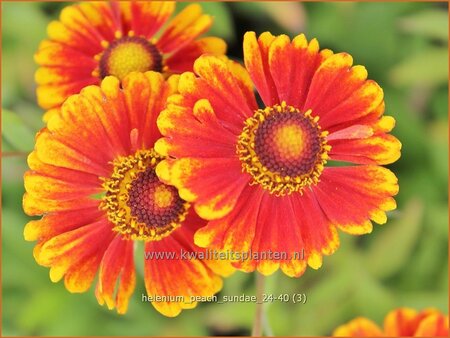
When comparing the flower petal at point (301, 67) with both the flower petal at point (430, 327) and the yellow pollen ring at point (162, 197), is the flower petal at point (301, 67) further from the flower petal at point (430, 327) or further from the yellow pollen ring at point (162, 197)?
the flower petal at point (430, 327)

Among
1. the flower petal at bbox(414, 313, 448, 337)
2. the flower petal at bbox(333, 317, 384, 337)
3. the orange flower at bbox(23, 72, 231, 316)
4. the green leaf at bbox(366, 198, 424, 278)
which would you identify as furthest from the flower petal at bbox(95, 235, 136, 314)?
the green leaf at bbox(366, 198, 424, 278)

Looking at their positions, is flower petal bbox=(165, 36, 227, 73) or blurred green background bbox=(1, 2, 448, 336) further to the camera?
blurred green background bbox=(1, 2, 448, 336)

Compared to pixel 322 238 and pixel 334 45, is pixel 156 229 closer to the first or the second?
pixel 322 238

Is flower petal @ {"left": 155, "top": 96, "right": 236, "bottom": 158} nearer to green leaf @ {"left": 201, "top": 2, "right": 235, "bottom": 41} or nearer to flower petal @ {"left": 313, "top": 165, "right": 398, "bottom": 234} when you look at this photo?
flower petal @ {"left": 313, "top": 165, "right": 398, "bottom": 234}

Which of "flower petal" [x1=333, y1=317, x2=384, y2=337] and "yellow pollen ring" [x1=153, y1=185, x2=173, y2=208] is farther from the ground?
"yellow pollen ring" [x1=153, y1=185, x2=173, y2=208]

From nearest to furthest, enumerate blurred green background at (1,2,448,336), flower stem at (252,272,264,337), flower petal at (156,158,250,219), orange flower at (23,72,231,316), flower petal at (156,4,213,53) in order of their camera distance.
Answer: flower petal at (156,158,250,219) → orange flower at (23,72,231,316) → flower stem at (252,272,264,337) → flower petal at (156,4,213,53) → blurred green background at (1,2,448,336)

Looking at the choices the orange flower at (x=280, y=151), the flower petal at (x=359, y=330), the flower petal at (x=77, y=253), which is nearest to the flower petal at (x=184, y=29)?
→ the orange flower at (x=280, y=151)

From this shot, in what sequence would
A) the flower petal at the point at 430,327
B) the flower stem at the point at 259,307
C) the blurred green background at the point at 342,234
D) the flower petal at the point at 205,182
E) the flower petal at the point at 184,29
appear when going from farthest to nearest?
the blurred green background at the point at 342,234 < the flower petal at the point at 430,327 < the flower petal at the point at 184,29 < the flower stem at the point at 259,307 < the flower petal at the point at 205,182
